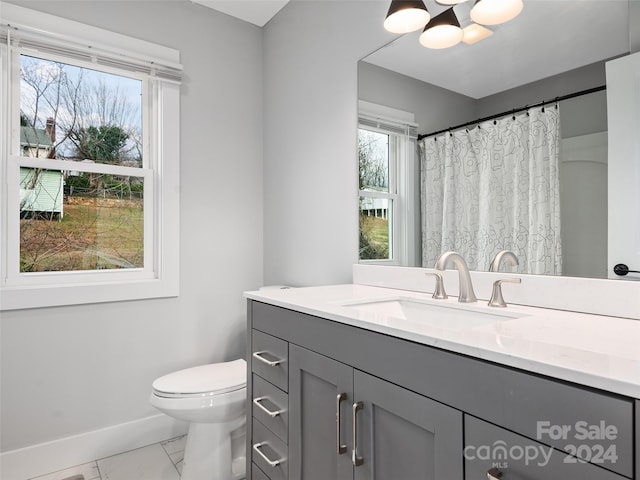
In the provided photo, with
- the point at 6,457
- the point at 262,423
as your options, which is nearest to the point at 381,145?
the point at 262,423

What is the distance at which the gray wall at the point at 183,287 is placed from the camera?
74.8 inches

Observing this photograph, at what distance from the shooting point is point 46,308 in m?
1.92

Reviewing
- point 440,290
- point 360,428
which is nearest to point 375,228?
point 440,290

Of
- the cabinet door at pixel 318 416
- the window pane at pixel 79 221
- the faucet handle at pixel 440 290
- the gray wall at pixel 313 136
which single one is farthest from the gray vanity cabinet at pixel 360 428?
the window pane at pixel 79 221

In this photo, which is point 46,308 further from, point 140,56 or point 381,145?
point 381,145

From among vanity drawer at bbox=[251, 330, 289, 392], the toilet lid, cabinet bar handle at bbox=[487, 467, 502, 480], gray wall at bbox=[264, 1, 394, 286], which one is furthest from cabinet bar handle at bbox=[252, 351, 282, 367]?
cabinet bar handle at bbox=[487, 467, 502, 480]

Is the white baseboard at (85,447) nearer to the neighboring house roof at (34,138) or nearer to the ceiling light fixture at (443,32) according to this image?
the neighboring house roof at (34,138)

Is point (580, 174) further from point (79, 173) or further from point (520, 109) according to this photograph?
point (79, 173)

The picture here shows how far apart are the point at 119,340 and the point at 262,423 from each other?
42.9 inches

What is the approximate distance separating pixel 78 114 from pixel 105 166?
30 centimetres

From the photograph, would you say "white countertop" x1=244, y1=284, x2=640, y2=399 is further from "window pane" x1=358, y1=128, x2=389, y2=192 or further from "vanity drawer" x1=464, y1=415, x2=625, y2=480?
"window pane" x1=358, y1=128, x2=389, y2=192

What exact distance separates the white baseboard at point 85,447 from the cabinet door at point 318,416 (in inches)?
50.2

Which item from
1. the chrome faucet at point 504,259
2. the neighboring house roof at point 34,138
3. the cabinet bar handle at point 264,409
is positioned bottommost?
the cabinet bar handle at point 264,409

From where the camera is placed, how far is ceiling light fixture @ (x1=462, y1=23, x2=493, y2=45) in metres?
1.39
